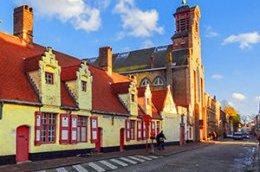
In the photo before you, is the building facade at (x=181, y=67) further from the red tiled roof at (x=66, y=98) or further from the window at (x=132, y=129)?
the red tiled roof at (x=66, y=98)

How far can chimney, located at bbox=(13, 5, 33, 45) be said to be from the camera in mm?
24953

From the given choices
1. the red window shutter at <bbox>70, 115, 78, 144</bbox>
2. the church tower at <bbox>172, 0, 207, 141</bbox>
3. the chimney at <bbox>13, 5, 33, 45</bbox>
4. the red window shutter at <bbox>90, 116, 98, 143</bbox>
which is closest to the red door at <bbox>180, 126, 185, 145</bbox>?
the church tower at <bbox>172, 0, 207, 141</bbox>

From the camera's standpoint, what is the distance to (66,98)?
2442 cm

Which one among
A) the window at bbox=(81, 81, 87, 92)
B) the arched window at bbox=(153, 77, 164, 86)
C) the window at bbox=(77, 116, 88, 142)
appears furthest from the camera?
the arched window at bbox=(153, 77, 164, 86)

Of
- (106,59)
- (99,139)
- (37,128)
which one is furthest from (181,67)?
(37,128)

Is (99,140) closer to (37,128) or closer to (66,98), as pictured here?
(66,98)

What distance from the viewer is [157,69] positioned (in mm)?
58625

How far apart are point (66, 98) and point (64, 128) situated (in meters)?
2.27

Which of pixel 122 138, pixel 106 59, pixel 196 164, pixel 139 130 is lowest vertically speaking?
pixel 196 164

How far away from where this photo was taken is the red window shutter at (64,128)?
22828 mm

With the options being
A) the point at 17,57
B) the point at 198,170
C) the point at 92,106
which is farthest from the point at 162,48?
the point at 198,170

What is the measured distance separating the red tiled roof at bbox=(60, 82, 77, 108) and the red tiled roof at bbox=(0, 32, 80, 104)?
3.6 inches

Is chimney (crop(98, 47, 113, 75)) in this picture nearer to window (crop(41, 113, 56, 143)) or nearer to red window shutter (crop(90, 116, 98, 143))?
red window shutter (crop(90, 116, 98, 143))

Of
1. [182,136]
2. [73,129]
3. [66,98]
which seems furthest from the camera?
[182,136]
